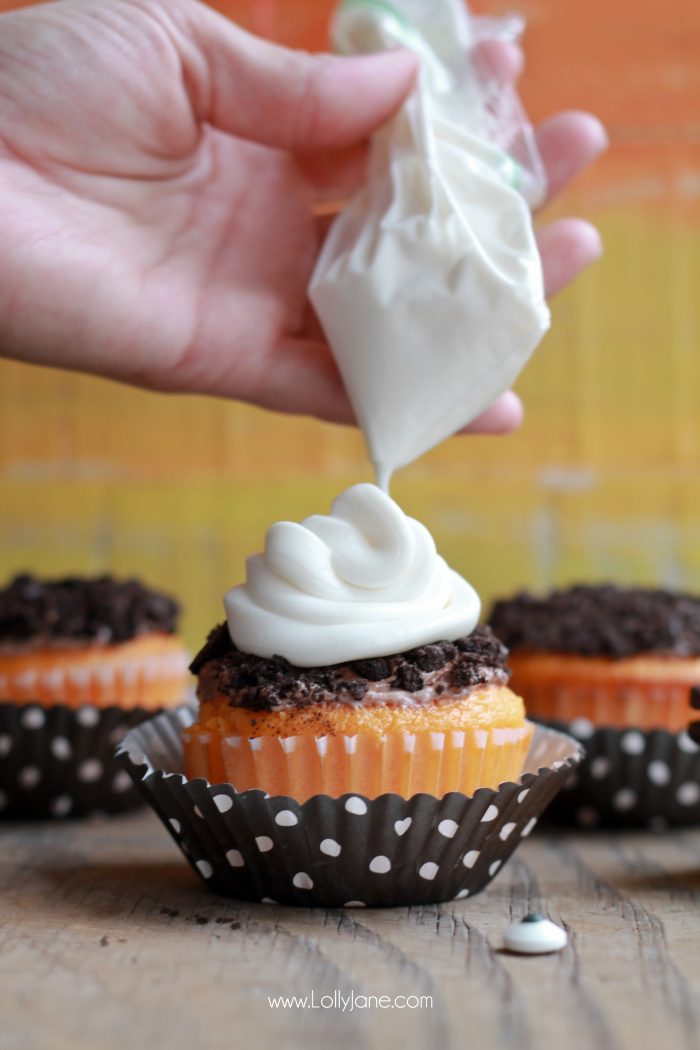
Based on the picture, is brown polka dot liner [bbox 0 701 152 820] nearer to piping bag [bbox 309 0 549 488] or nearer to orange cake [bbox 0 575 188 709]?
orange cake [bbox 0 575 188 709]

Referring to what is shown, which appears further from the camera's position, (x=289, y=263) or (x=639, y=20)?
(x=639, y=20)

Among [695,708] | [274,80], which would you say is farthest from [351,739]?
[274,80]

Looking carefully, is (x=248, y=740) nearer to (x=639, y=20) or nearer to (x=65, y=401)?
(x=65, y=401)

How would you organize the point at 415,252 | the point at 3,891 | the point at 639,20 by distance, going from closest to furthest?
the point at 3,891 → the point at 415,252 → the point at 639,20

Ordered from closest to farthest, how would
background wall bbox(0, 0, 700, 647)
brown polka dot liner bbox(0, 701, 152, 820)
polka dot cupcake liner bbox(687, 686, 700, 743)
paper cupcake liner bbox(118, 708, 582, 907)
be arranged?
paper cupcake liner bbox(118, 708, 582, 907) → polka dot cupcake liner bbox(687, 686, 700, 743) → brown polka dot liner bbox(0, 701, 152, 820) → background wall bbox(0, 0, 700, 647)

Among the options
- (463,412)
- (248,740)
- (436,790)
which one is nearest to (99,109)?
(463,412)

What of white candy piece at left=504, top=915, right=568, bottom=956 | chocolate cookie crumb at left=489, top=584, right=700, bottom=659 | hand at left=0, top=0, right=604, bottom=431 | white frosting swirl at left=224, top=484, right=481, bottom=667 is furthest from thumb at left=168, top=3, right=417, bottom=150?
white candy piece at left=504, top=915, right=568, bottom=956
